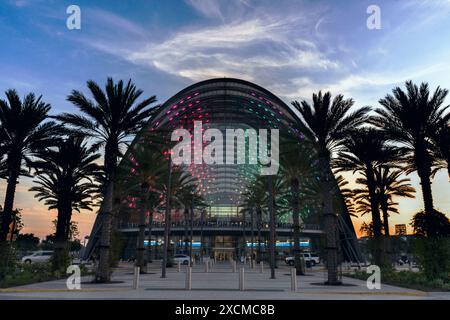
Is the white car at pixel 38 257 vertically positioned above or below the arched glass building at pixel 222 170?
below

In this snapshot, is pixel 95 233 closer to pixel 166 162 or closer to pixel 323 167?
pixel 166 162

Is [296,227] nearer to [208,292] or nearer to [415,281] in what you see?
[415,281]

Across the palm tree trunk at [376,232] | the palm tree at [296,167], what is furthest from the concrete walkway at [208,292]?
the palm tree at [296,167]

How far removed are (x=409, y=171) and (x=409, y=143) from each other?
514cm

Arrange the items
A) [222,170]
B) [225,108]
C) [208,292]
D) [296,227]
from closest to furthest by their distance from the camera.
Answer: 1. [208,292]
2. [296,227]
3. [225,108]
4. [222,170]

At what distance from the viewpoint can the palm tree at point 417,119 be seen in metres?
25.0

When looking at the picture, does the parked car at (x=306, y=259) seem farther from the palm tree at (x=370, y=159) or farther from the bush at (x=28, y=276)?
the bush at (x=28, y=276)

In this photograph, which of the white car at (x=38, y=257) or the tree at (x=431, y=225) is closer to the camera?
the tree at (x=431, y=225)

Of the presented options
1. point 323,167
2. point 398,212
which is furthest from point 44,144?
point 398,212

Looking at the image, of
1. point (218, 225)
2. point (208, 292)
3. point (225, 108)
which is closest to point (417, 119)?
point (208, 292)

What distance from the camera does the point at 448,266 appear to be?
21188 millimetres

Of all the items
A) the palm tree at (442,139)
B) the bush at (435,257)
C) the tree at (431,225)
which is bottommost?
the bush at (435,257)

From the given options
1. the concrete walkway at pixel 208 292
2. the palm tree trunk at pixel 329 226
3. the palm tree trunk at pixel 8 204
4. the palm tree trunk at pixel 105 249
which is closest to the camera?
the concrete walkway at pixel 208 292

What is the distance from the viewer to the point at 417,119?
82.5ft
